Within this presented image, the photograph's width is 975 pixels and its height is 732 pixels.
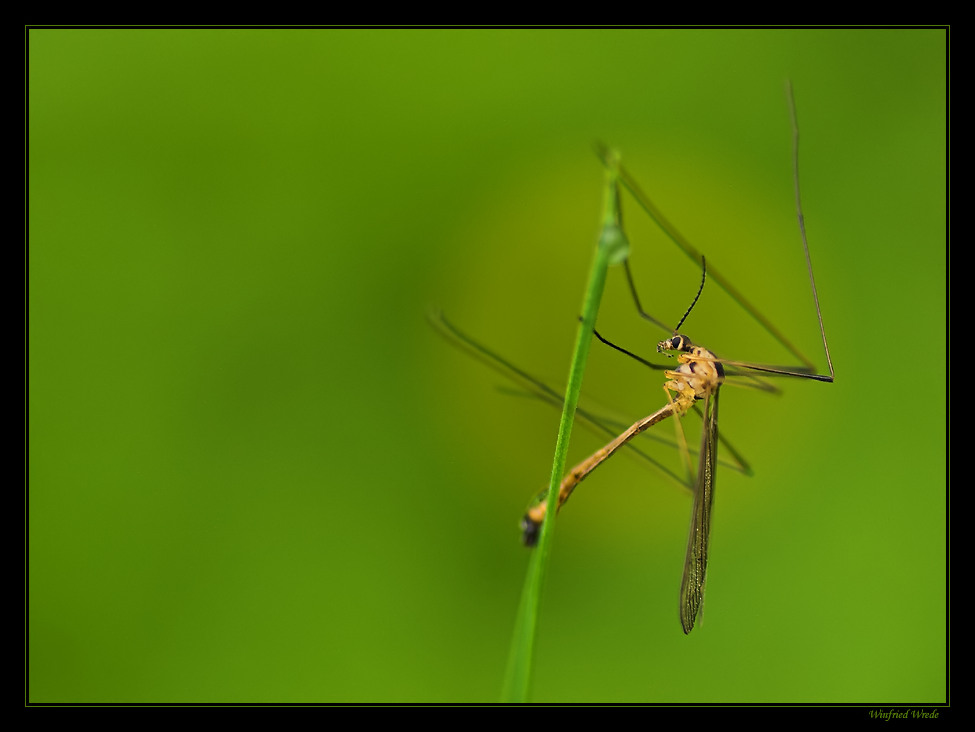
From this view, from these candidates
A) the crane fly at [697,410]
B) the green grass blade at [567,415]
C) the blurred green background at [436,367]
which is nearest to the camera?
the green grass blade at [567,415]

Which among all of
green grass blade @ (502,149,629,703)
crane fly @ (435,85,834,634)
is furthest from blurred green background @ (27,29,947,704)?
green grass blade @ (502,149,629,703)

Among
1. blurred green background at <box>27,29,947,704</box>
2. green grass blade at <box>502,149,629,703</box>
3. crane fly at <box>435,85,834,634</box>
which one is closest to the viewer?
green grass blade at <box>502,149,629,703</box>

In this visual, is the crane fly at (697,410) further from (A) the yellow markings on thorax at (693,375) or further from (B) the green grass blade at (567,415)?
(B) the green grass blade at (567,415)

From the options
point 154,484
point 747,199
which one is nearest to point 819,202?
point 747,199

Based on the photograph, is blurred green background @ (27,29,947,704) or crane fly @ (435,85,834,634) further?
blurred green background @ (27,29,947,704)

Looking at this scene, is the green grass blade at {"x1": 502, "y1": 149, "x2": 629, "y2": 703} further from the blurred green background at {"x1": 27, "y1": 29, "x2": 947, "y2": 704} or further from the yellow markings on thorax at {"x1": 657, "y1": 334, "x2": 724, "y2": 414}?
the blurred green background at {"x1": 27, "y1": 29, "x2": 947, "y2": 704}

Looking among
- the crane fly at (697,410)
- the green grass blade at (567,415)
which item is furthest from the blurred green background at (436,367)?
the green grass blade at (567,415)
